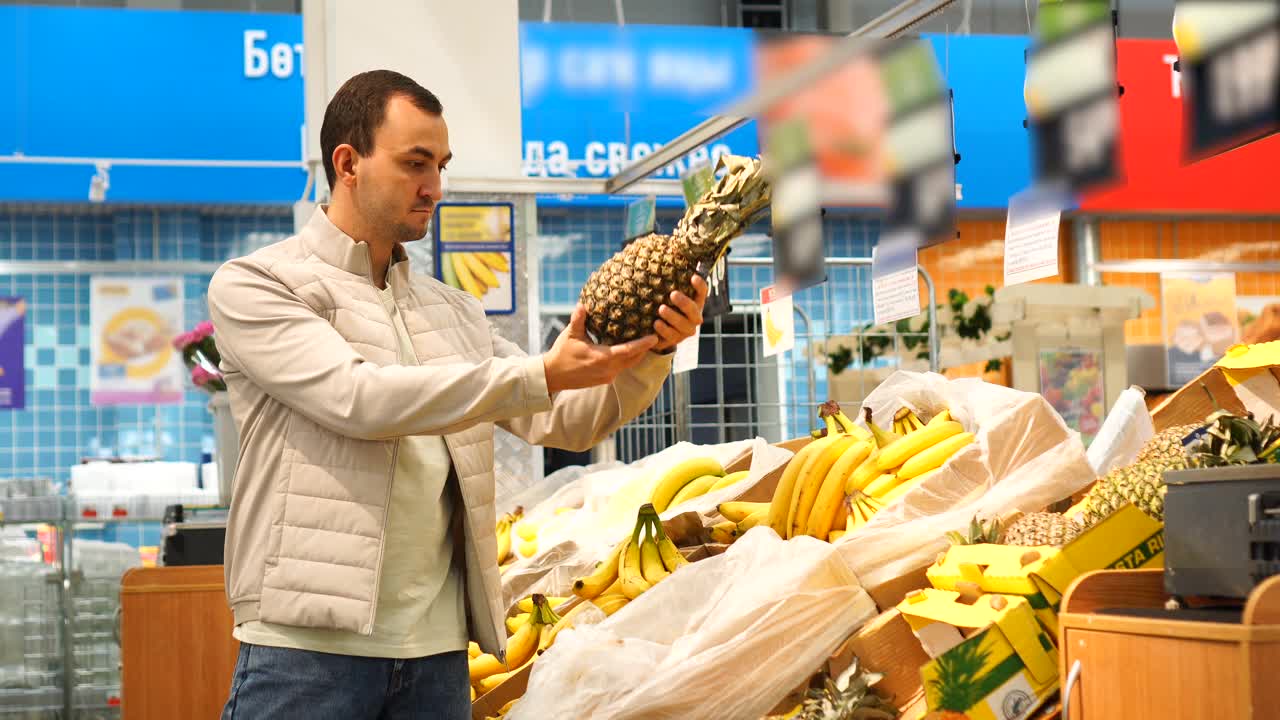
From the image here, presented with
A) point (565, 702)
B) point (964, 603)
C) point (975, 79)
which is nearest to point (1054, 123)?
point (964, 603)

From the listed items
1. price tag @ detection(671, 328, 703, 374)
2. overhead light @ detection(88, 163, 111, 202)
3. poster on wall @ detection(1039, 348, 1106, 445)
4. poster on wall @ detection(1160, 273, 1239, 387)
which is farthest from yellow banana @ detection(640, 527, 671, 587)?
poster on wall @ detection(1160, 273, 1239, 387)

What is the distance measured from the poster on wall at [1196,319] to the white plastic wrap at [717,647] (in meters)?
6.30

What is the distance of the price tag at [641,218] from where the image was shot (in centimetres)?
525

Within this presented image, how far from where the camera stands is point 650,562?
10.5ft

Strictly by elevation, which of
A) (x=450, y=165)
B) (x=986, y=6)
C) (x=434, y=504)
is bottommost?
(x=434, y=504)

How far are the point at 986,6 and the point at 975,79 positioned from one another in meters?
1.14

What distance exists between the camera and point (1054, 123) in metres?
2.71

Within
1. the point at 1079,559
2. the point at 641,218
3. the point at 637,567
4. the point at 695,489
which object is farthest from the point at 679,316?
the point at 641,218

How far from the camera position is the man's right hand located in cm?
167

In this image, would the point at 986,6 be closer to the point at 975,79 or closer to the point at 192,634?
the point at 975,79

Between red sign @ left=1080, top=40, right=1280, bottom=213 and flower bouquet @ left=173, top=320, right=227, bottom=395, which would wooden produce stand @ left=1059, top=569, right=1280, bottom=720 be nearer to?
flower bouquet @ left=173, top=320, right=227, bottom=395

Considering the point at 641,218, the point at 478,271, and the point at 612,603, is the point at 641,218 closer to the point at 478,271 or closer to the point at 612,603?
the point at 478,271

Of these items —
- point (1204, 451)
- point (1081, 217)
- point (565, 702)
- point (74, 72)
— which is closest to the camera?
point (1204, 451)

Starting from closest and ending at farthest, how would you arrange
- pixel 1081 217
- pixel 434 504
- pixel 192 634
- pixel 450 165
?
1. pixel 434 504
2. pixel 192 634
3. pixel 450 165
4. pixel 1081 217
